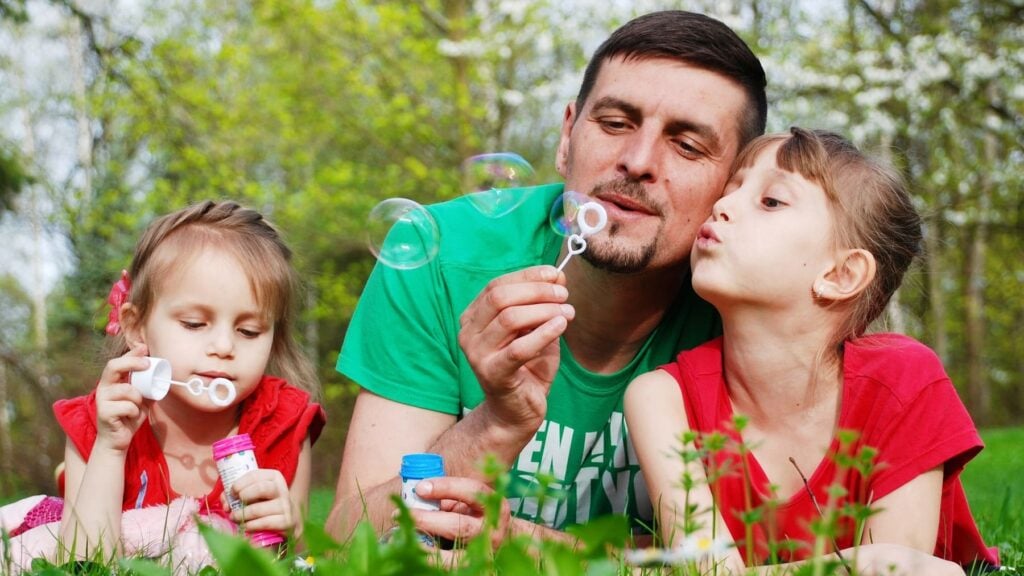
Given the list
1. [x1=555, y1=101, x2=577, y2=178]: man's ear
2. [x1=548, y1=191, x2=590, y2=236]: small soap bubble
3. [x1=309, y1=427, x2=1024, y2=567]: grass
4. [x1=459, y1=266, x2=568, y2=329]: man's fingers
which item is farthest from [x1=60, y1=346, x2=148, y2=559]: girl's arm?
[x1=555, y1=101, x2=577, y2=178]: man's ear

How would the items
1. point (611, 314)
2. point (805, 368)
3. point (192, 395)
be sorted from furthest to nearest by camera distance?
point (611, 314)
point (192, 395)
point (805, 368)

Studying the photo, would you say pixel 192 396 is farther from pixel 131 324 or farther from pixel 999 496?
pixel 999 496

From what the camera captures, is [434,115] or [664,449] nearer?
[664,449]

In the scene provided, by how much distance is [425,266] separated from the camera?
9.21ft

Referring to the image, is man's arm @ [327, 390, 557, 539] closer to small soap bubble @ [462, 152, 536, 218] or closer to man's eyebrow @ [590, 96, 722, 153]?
small soap bubble @ [462, 152, 536, 218]

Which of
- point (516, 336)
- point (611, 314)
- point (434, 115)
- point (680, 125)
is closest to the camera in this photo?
point (516, 336)

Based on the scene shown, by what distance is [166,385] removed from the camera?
2473 mm

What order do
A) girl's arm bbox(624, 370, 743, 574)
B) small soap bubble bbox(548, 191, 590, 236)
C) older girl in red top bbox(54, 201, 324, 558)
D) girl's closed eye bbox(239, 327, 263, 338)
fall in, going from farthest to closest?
1. girl's closed eye bbox(239, 327, 263, 338)
2. small soap bubble bbox(548, 191, 590, 236)
3. older girl in red top bbox(54, 201, 324, 558)
4. girl's arm bbox(624, 370, 743, 574)

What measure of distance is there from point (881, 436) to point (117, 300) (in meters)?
1.97

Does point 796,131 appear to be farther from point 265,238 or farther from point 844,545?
point 265,238

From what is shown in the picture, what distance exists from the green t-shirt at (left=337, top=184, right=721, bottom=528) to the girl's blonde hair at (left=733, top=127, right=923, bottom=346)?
0.52 meters

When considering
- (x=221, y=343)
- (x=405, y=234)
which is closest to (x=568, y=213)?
(x=405, y=234)

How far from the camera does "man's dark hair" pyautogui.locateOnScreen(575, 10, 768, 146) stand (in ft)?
9.13

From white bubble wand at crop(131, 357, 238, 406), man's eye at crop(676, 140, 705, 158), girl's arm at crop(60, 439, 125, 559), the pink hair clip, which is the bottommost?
girl's arm at crop(60, 439, 125, 559)
